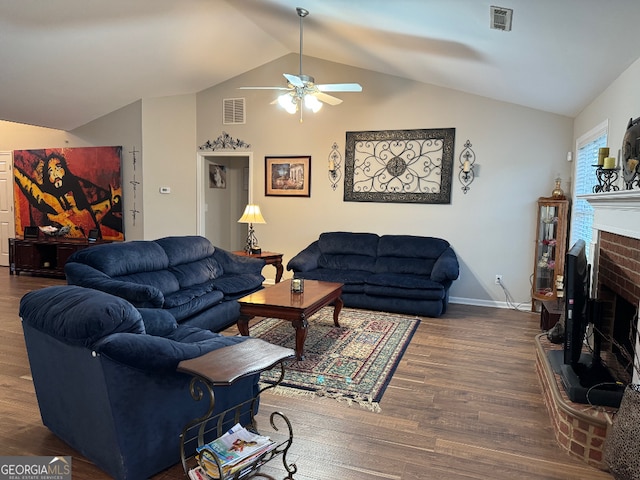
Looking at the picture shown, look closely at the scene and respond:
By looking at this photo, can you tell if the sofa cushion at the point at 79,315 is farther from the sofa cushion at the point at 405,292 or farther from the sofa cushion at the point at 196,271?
the sofa cushion at the point at 405,292

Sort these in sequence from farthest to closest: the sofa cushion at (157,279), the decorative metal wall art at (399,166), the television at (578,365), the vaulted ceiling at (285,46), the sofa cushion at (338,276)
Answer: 1. the decorative metal wall art at (399,166)
2. the sofa cushion at (338,276)
3. the sofa cushion at (157,279)
4. the vaulted ceiling at (285,46)
5. the television at (578,365)

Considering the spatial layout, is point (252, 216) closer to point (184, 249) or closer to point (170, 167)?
point (184, 249)

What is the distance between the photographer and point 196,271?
180 inches

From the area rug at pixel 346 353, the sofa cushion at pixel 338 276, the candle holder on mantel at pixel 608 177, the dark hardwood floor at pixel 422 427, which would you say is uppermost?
the candle holder on mantel at pixel 608 177

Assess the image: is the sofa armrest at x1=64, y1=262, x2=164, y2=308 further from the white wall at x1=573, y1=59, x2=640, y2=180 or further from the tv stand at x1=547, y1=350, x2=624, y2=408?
the white wall at x1=573, y1=59, x2=640, y2=180

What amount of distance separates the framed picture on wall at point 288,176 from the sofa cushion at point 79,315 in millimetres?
4458

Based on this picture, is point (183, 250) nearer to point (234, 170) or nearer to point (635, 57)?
point (234, 170)

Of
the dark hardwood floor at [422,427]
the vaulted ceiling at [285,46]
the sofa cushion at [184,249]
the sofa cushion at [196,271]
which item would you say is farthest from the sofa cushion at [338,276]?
the vaulted ceiling at [285,46]

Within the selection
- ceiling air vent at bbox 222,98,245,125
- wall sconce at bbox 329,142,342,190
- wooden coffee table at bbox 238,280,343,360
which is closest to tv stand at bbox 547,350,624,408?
wooden coffee table at bbox 238,280,343,360

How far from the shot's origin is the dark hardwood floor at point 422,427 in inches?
88.5

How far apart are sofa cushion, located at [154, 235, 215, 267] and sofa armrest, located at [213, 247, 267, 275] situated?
15 centimetres

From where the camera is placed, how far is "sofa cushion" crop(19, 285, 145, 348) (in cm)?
193

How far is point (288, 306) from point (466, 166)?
130 inches

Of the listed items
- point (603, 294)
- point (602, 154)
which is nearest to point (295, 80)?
point (602, 154)
